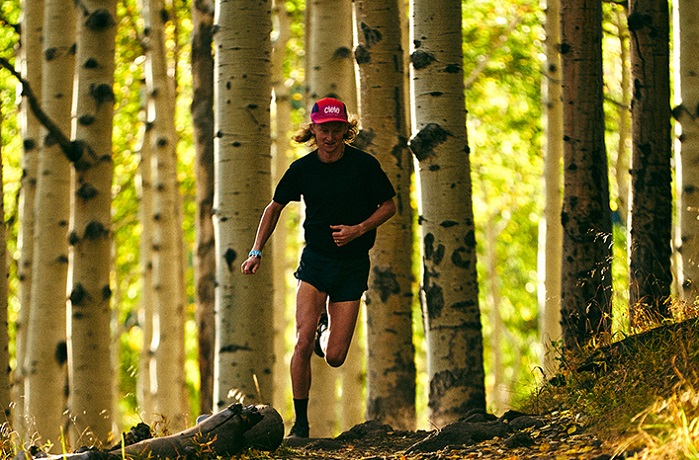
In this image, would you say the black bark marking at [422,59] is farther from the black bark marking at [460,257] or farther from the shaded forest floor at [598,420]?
the shaded forest floor at [598,420]

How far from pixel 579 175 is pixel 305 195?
8.81ft

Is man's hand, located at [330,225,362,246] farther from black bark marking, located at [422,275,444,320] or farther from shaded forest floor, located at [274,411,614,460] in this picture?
shaded forest floor, located at [274,411,614,460]

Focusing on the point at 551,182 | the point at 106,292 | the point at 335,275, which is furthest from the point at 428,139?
the point at 551,182

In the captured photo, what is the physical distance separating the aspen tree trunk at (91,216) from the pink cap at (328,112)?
7.64 feet

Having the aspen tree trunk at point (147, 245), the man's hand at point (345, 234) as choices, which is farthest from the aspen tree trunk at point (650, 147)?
the aspen tree trunk at point (147, 245)

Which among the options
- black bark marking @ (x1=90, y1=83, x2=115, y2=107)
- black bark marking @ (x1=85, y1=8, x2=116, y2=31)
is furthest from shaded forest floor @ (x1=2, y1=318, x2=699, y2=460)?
black bark marking @ (x1=85, y1=8, x2=116, y2=31)

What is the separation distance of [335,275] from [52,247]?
3527 millimetres

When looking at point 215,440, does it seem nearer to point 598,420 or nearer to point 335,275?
point 335,275

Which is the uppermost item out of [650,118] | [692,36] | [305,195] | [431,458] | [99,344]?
[692,36]

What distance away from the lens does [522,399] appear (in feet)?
24.8

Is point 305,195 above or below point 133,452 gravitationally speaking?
above

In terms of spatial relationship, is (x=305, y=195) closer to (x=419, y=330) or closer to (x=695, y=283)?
(x=695, y=283)

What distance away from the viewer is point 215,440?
19.9 feet

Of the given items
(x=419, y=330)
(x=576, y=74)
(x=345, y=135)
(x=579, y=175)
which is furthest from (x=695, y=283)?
(x=419, y=330)
